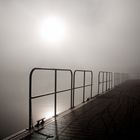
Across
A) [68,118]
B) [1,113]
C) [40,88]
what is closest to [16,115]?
[1,113]

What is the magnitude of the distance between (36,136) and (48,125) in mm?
570

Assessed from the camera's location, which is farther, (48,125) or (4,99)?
(4,99)

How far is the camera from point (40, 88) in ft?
96.3

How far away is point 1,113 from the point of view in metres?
27.9

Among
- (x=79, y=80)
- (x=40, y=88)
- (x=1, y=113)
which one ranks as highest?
(x=79, y=80)

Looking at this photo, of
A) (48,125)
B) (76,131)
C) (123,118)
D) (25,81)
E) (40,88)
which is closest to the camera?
(76,131)

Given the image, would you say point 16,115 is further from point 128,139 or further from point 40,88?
point 128,139

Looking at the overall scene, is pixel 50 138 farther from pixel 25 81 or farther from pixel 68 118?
pixel 25 81

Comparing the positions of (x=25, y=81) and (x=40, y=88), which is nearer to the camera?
(x=40, y=88)

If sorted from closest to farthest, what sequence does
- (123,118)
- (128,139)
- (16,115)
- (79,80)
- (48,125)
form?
(128,139) < (48,125) < (123,118) < (79,80) < (16,115)

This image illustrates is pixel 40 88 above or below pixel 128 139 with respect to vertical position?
below

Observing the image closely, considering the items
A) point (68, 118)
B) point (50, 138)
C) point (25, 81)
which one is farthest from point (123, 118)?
point (25, 81)

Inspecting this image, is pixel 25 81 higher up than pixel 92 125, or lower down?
lower down

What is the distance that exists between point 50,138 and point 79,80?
20.3 m
